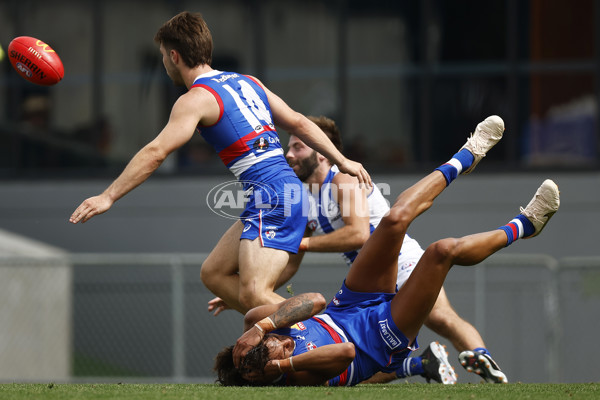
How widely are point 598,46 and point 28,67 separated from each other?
8854 millimetres

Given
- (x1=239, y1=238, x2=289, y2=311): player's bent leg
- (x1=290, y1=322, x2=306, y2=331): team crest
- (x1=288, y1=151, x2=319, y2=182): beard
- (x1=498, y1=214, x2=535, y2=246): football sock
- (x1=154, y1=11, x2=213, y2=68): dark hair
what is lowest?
(x1=290, y1=322, x2=306, y2=331): team crest

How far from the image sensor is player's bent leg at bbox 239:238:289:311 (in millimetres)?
5812

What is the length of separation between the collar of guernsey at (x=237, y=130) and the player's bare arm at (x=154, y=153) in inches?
5.6

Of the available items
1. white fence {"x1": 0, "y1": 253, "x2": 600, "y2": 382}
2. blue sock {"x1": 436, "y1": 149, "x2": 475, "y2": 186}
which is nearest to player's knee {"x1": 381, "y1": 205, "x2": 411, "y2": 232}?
blue sock {"x1": 436, "y1": 149, "x2": 475, "y2": 186}

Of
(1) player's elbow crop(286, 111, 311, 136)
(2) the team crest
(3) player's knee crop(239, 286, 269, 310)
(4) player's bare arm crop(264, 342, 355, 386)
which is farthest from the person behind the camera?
(1) player's elbow crop(286, 111, 311, 136)

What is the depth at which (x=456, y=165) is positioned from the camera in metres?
6.01

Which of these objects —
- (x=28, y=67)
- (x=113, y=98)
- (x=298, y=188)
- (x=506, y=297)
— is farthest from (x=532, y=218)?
(x=113, y=98)

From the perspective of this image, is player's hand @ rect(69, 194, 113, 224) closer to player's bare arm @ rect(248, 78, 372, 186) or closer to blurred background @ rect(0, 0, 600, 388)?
player's bare arm @ rect(248, 78, 372, 186)

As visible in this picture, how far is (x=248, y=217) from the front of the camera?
5957mm

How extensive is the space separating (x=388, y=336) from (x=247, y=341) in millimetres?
876

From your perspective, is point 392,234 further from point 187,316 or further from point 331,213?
point 187,316

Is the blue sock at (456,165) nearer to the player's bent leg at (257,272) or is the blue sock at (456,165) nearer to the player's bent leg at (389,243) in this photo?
the player's bent leg at (389,243)

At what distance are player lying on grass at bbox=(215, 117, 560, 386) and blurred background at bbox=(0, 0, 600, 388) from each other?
5466 mm

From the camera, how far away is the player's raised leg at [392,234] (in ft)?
18.4
